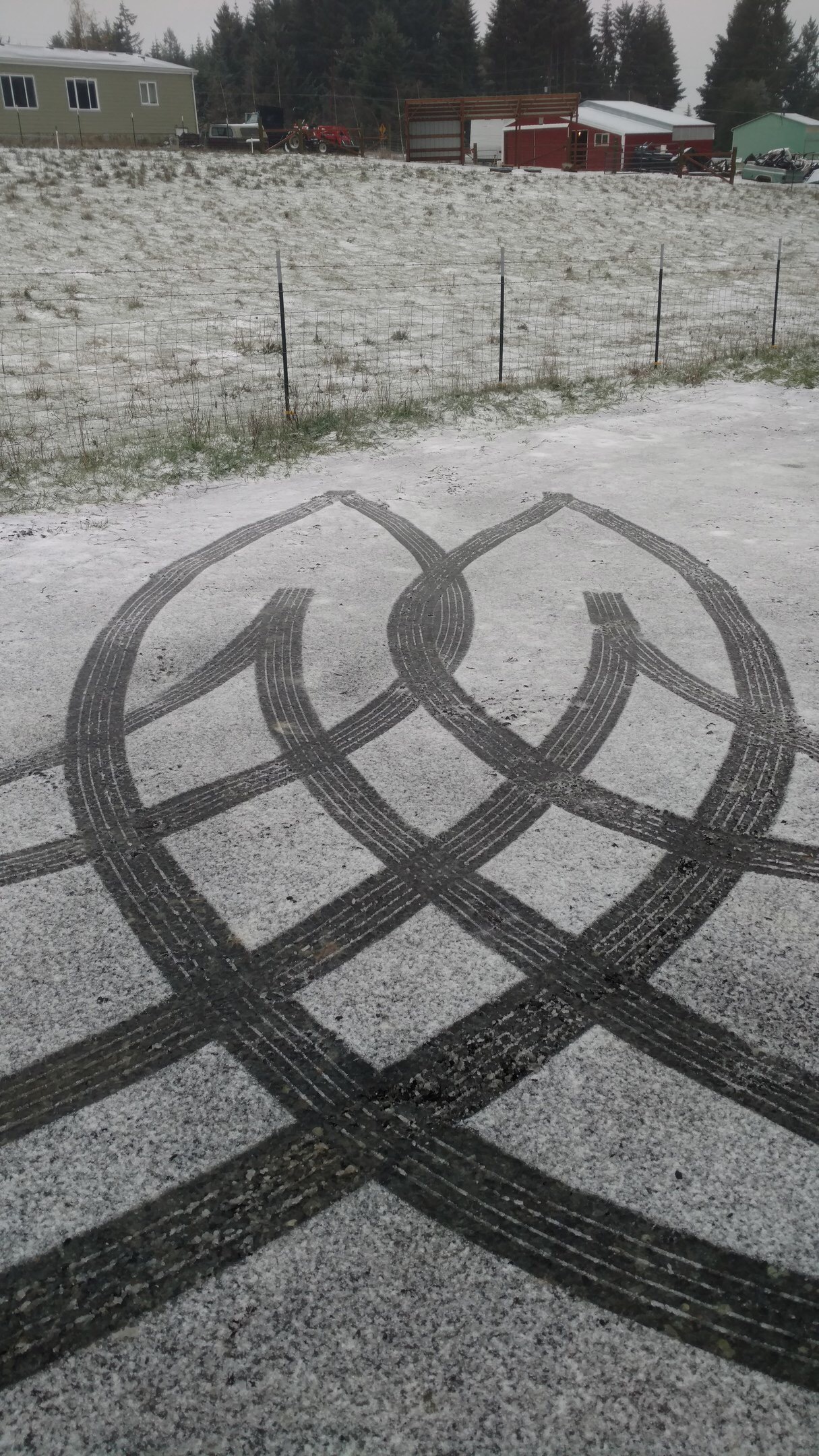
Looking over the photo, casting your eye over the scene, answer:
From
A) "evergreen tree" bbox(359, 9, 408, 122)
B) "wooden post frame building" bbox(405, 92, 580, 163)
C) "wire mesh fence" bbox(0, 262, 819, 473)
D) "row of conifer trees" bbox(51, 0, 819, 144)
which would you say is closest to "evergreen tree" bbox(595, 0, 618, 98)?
"row of conifer trees" bbox(51, 0, 819, 144)

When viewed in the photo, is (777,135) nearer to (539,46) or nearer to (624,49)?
(539,46)

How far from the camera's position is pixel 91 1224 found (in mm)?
2566

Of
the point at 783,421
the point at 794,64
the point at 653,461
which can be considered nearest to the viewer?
the point at 653,461

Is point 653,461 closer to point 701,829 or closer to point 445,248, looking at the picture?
point 701,829

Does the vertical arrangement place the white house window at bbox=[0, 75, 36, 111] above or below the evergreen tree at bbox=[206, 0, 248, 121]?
below

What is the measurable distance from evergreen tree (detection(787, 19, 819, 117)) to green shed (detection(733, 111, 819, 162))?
25466mm

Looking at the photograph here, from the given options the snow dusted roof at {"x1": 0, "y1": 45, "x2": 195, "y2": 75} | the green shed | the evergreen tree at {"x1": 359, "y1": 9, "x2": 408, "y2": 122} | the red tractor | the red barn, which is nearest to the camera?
the snow dusted roof at {"x1": 0, "y1": 45, "x2": 195, "y2": 75}

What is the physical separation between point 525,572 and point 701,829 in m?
3.23

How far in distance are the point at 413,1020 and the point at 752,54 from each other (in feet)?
321

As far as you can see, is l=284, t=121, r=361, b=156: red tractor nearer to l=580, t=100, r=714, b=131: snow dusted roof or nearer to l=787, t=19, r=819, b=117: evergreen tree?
l=580, t=100, r=714, b=131: snow dusted roof

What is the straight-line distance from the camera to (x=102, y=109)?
3791 cm

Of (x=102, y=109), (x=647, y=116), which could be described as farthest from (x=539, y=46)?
(x=102, y=109)

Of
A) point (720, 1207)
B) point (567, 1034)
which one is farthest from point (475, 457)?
point (720, 1207)

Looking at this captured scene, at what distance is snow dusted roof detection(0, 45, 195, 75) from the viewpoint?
3584 cm
